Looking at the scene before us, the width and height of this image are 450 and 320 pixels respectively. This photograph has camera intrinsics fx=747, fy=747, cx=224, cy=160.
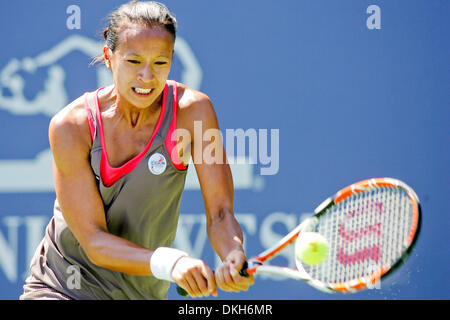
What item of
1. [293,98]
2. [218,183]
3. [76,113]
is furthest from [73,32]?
[218,183]

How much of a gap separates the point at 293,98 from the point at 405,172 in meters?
0.76

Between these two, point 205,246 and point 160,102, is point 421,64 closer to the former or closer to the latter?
point 205,246

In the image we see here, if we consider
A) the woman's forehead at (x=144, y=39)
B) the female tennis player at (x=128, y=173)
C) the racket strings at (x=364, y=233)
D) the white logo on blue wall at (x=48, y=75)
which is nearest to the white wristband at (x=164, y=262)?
the female tennis player at (x=128, y=173)

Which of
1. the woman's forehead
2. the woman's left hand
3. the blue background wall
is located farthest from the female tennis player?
the blue background wall

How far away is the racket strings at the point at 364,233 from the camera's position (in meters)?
2.49

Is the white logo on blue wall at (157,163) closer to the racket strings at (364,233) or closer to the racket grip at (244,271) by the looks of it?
the racket grip at (244,271)

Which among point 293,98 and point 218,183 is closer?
point 218,183

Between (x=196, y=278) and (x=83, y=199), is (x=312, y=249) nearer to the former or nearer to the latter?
(x=196, y=278)

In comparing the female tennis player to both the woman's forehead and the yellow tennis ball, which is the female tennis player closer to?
the woman's forehead

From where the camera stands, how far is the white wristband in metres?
2.46

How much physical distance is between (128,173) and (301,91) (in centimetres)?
182

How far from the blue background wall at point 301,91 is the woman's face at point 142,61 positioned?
1.66 metres

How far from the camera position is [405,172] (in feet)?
13.9

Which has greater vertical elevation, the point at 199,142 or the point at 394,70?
the point at 394,70
